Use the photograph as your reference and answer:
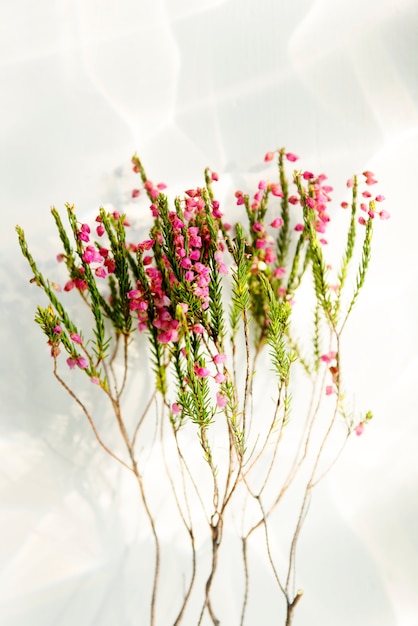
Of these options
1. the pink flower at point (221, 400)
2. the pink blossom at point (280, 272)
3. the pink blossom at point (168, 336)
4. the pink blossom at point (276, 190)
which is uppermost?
the pink blossom at point (276, 190)

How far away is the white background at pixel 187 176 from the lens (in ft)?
3.91

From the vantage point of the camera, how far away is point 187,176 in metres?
1.22

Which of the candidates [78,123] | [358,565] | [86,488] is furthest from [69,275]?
[358,565]

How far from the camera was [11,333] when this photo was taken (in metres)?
1.20

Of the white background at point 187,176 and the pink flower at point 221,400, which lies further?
the white background at point 187,176

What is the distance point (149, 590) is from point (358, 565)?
45cm

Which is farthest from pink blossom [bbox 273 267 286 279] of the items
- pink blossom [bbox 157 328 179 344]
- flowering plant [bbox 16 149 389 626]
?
pink blossom [bbox 157 328 179 344]

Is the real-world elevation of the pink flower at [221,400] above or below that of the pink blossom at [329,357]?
below

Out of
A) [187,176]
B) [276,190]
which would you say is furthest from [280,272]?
[187,176]

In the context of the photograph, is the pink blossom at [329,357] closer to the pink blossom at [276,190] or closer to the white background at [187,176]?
the white background at [187,176]

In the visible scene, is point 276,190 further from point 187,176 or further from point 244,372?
point 244,372

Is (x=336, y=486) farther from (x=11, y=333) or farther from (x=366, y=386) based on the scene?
(x=11, y=333)

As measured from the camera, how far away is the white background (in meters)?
1.19

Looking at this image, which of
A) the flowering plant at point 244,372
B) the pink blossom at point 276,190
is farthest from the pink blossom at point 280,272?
the pink blossom at point 276,190
